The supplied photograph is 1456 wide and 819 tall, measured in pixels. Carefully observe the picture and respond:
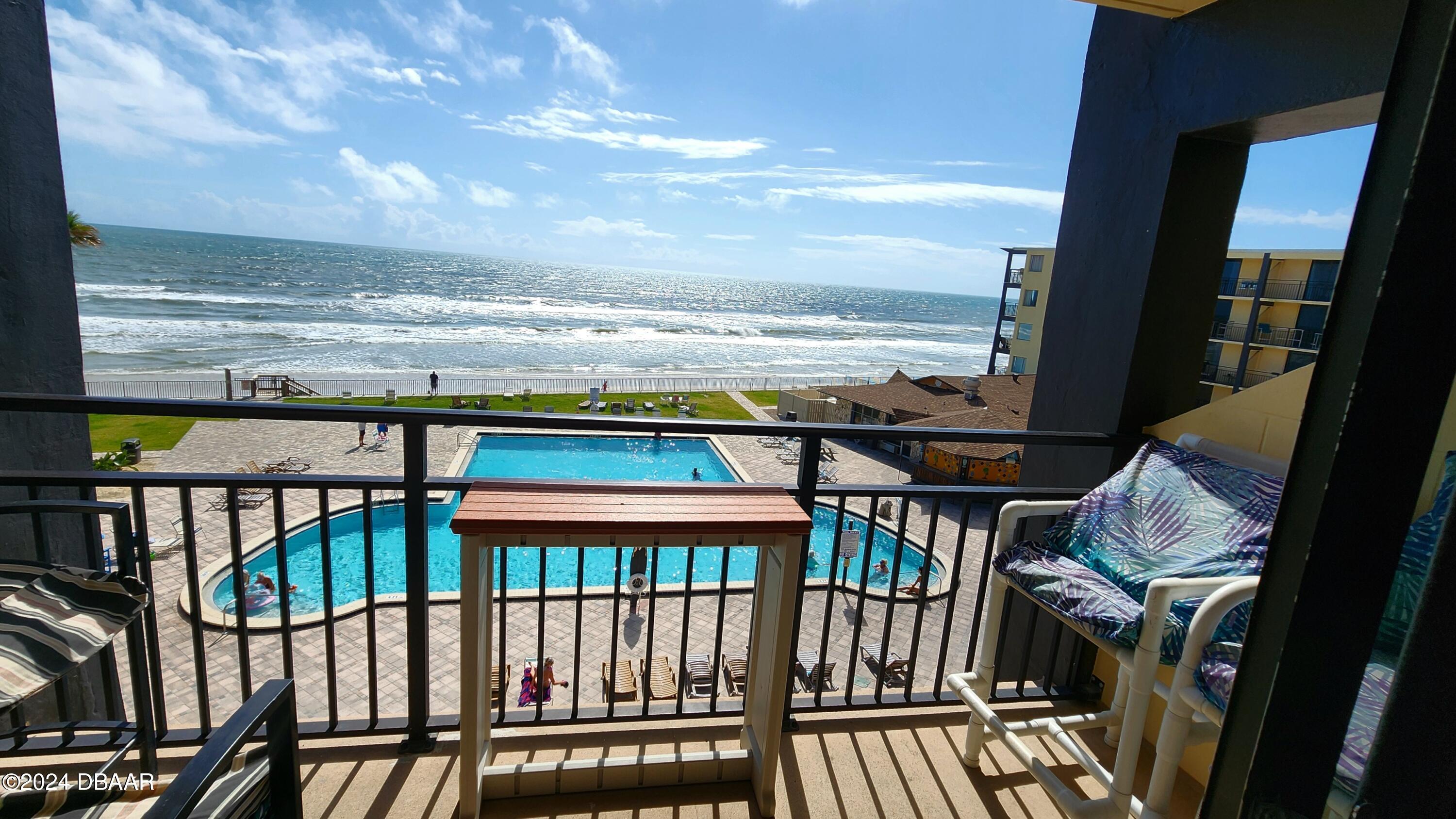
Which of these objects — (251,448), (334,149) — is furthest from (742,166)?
(251,448)

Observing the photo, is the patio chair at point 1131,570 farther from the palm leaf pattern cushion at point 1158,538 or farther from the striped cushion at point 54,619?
the striped cushion at point 54,619

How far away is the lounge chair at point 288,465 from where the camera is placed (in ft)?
40.5

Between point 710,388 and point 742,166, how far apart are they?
135 feet

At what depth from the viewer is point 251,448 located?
14.1 meters

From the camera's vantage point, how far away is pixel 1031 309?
28812 millimetres

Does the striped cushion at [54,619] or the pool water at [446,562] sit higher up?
the striped cushion at [54,619]

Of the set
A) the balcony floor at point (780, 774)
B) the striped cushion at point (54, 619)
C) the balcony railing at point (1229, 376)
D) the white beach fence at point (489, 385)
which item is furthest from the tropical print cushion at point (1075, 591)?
the balcony railing at point (1229, 376)

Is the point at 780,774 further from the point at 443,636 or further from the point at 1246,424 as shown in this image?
the point at 443,636

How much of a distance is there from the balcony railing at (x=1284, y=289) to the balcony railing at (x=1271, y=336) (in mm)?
1072

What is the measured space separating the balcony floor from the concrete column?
4.80ft

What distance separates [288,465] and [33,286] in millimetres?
11798

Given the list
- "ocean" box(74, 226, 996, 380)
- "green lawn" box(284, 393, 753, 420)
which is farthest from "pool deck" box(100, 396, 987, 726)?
"ocean" box(74, 226, 996, 380)

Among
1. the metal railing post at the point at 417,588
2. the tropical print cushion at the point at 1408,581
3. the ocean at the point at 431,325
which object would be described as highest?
the tropical print cushion at the point at 1408,581

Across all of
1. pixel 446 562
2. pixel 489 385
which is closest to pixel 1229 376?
pixel 489 385
